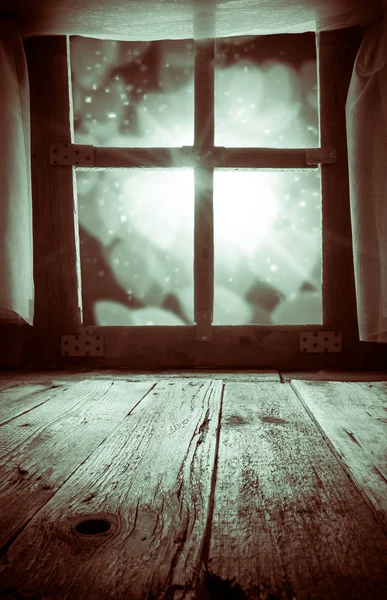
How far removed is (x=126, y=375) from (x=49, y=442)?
3.10 feet

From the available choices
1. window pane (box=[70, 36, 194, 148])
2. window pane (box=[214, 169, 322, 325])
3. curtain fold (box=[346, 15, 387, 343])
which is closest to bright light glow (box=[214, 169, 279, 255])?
window pane (box=[214, 169, 322, 325])

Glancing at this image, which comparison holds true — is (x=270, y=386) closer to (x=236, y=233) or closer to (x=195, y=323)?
(x=195, y=323)

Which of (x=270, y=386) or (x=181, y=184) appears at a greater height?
(x=181, y=184)

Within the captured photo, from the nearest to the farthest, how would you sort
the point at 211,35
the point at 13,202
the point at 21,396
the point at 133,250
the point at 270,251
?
the point at 21,396 < the point at 13,202 < the point at 211,35 < the point at 270,251 < the point at 133,250

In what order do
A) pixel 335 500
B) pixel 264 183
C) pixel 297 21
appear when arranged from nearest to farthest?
pixel 335 500
pixel 297 21
pixel 264 183

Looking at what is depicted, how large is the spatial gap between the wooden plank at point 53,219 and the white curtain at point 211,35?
0.15 m

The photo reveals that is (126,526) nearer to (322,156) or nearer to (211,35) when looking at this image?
(322,156)

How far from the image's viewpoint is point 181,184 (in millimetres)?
2238

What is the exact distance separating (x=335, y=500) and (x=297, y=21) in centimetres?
196

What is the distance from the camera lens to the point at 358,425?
1.07 meters

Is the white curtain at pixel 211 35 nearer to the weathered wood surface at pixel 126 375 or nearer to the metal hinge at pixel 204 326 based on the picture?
the weathered wood surface at pixel 126 375

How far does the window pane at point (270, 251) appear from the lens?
2.37 m

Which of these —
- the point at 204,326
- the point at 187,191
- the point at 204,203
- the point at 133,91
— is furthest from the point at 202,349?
the point at 133,91

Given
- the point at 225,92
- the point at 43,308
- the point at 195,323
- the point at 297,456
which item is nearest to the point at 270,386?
the point at 195,323
